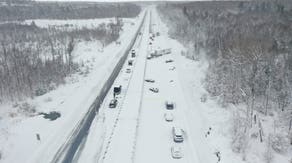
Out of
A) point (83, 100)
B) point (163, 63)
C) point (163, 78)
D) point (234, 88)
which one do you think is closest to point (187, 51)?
point (163, 63)

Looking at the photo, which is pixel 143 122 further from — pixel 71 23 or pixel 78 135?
pixel 71 23

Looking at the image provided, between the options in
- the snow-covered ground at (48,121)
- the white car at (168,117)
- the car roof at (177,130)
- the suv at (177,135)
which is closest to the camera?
the snow-covered ground at (48,121)

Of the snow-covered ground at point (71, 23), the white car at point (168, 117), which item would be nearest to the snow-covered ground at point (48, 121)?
the white car at point (168, 117)

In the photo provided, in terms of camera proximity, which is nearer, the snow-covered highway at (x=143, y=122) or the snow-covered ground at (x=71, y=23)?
the snow-covered highway at (x=143, y=122)

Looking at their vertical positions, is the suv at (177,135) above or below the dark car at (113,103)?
below

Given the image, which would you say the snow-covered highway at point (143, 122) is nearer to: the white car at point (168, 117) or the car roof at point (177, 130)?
the white car at point (168, 117)

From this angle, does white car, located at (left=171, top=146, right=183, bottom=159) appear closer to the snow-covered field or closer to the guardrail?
the snow-covered field

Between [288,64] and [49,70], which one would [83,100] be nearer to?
[49,70]
